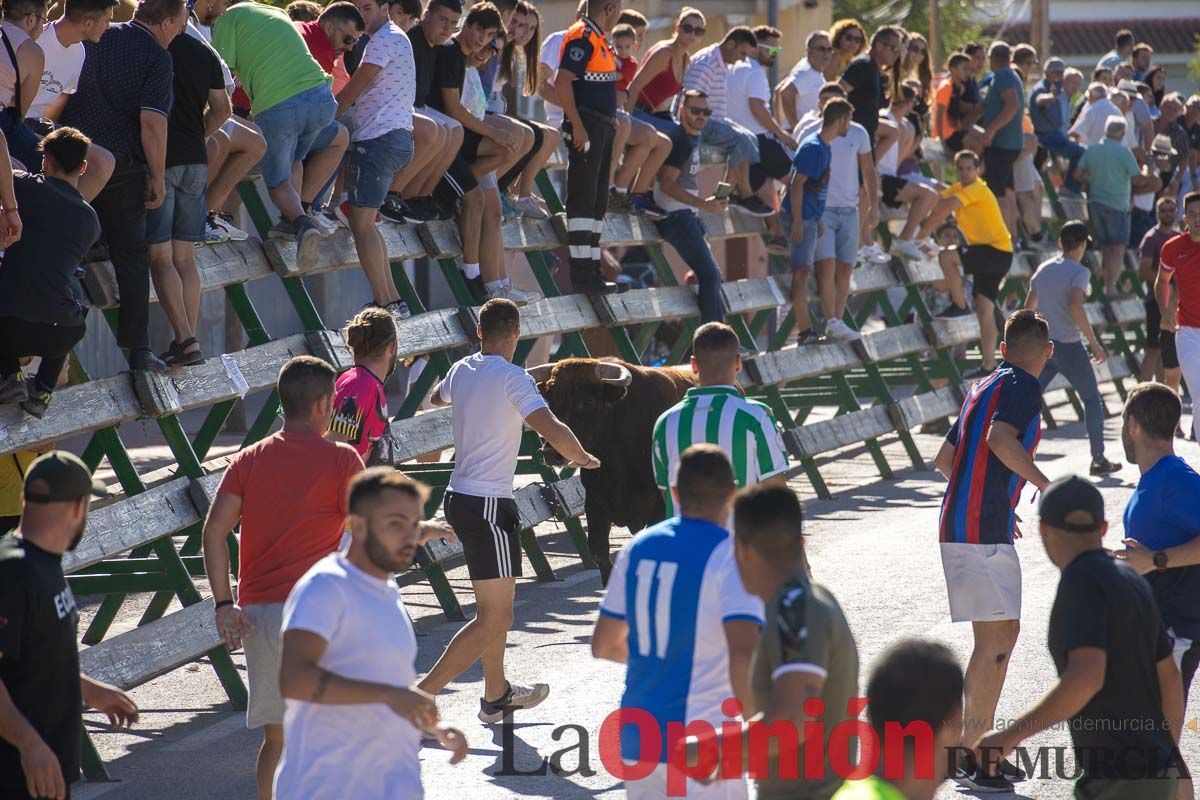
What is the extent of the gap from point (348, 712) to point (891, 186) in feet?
42.8

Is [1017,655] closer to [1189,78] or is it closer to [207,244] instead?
[207,244]

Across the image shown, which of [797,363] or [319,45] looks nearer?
[319,45]

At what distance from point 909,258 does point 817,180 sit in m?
3.00

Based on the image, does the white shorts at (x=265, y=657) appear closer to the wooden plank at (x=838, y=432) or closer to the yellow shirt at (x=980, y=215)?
the wooden plank at (x=838, y=432)

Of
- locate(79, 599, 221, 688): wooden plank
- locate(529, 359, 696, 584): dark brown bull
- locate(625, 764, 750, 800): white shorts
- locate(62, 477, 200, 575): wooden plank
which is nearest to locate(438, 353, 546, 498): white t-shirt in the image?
locate(79, 599, 221, 688): wooden plank

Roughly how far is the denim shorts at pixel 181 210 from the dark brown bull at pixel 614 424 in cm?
238

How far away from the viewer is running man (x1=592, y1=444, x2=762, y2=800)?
16.4ft

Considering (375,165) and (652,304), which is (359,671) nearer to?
(375,165)

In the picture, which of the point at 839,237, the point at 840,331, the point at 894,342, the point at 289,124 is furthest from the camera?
the point at 894,342

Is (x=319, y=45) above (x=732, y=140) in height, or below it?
above

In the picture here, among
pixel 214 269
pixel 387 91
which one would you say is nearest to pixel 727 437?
pixel 214 269

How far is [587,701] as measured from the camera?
847cm

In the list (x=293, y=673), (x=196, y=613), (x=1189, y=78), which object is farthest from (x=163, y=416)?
(x=1189, y=78)

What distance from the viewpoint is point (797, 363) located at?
14.8 meters
